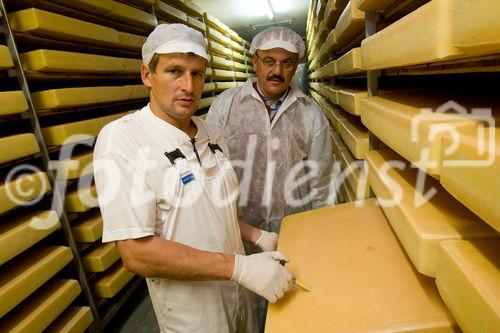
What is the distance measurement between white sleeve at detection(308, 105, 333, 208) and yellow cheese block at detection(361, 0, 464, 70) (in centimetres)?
145

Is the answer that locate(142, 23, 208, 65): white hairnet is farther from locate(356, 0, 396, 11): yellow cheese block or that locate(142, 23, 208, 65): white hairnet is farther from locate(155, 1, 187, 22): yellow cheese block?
locate(155, 1, 187, 22): yellow cheese block

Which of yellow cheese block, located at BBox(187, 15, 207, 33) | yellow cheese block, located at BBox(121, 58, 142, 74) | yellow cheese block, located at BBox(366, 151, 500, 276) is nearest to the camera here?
yellow cheese block, located at BBox(366, 151, 500, 276)

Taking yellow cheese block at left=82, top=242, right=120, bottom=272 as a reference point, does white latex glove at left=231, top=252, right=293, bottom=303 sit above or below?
above

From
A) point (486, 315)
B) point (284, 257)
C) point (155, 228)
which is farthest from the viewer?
point (155, 228)

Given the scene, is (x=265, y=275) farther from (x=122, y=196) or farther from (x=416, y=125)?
(x=416, y=125)

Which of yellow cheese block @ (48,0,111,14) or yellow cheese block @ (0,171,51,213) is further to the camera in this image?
yellow cheese block @ (48,0,111,14)

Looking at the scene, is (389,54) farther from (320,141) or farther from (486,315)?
(320,141)

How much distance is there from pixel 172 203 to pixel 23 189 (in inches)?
36.5

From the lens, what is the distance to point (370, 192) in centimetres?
143

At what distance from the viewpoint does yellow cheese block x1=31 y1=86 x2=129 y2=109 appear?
185 cm

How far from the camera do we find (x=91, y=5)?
7.02ft

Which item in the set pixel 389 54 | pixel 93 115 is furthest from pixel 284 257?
pixel 93 115

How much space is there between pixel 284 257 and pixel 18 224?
1442mm

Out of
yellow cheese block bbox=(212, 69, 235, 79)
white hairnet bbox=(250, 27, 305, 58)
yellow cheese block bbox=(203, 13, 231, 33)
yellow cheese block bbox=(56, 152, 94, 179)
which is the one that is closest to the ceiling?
yellow cheese block bbox=(203, 13, 231, 33)
